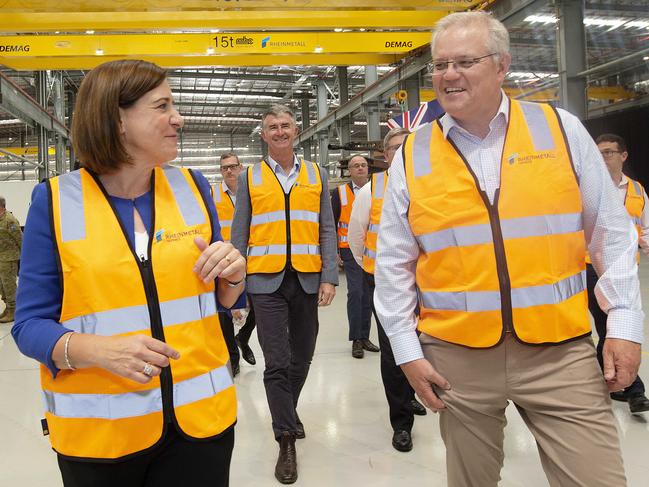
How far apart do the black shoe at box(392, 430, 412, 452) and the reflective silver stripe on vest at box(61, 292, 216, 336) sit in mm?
2140

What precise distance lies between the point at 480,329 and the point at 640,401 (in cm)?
243

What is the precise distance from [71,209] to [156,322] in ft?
1.06

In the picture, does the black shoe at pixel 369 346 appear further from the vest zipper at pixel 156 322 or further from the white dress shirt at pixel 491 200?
the vest zipper at pixel 156 322

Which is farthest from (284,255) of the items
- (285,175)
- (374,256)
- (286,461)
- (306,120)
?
(306,120)

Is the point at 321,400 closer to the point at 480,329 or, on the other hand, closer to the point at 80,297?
the point at 480,329

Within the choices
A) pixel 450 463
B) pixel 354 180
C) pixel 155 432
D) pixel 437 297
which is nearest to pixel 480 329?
pixel 437 297

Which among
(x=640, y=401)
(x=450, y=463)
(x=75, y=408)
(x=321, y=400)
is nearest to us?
(x=75, y=408)

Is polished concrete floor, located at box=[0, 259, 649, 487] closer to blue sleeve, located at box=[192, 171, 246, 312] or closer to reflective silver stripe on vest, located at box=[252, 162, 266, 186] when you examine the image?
reflective silver stripe on vest, located at box=[252, 162, 266, 186]

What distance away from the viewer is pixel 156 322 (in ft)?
4.18

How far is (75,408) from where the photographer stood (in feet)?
4.04

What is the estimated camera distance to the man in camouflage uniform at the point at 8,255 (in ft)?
25.3

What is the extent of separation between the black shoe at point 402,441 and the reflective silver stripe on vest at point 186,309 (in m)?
2.08

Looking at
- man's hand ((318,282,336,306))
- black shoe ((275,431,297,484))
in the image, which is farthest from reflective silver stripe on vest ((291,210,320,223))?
black shoe ((275,431,297,484))

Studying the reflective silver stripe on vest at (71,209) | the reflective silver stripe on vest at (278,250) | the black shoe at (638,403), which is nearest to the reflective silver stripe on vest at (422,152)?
the reflective silver stripe on vest at (71,209)
